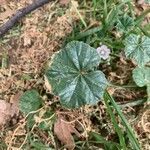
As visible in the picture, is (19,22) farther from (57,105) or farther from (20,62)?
(57,105)

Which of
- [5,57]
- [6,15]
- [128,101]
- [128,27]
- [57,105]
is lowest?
[128,101]

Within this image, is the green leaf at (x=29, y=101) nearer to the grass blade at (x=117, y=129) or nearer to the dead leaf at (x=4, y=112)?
the dead leaf at (x=4, y=112)

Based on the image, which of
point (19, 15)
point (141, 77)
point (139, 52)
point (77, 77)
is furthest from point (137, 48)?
point (19, 15)

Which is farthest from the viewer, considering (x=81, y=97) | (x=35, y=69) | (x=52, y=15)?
(x=52, y=15)

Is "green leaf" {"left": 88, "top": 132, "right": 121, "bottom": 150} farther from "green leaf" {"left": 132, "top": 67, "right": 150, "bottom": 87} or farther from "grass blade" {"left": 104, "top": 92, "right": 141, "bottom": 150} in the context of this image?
"green leaf" {"left": 132, "top": 67, "right": 150, "bottom": 87}

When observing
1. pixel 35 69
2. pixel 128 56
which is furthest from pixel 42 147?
pixel 128 56

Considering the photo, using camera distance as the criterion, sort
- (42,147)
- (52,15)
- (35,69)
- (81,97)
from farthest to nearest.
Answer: (52,15) < (35,69) < (42,147) < (81,97)

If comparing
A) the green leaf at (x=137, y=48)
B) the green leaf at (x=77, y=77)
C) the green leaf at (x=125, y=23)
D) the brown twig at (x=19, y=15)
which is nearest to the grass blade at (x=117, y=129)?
the green leaf at (x=77, y=77)
